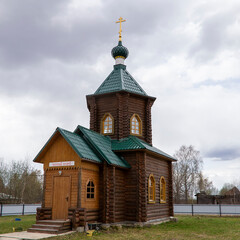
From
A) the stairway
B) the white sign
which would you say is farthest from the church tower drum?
the stairway

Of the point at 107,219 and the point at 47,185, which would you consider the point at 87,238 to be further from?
the point at 47,185

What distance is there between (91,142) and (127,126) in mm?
3322

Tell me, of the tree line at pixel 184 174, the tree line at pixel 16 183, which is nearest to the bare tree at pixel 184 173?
the tree line at pixel 184 174

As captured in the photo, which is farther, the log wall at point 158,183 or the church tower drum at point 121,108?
the church tower drum at point 121,108

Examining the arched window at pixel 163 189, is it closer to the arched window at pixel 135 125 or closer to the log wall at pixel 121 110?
the log wall at pixel 121 110

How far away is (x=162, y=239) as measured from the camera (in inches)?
404

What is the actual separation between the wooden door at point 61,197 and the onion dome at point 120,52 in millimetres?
9629

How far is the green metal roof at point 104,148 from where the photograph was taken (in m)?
13.0

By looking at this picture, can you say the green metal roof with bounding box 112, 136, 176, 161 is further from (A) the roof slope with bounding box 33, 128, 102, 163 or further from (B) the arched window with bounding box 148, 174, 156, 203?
(A) the roof slope with bounding box 33, 128, 102, 163

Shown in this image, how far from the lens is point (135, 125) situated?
16.8 metres

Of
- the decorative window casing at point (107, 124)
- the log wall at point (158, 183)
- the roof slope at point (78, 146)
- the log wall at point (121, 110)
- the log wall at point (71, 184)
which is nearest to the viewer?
the log wall at point (71, 184)

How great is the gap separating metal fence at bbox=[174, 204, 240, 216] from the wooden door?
586 inches

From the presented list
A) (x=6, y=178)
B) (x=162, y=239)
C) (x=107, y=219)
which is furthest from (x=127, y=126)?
(x=6, y=178)

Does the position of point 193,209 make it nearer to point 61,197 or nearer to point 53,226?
point 61,197
